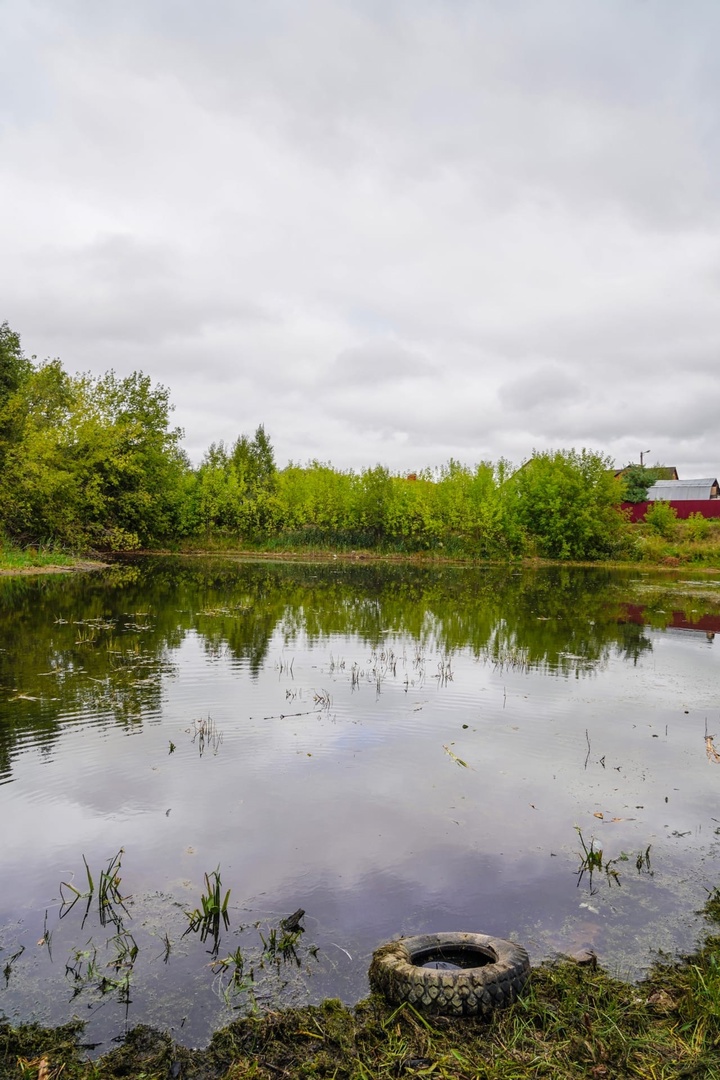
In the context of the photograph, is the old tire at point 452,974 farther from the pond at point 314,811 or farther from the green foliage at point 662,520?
the green foliage at point 662,520

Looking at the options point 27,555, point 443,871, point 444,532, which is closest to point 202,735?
point 443,871

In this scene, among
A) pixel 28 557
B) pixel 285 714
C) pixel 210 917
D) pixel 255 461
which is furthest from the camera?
pixel 255 461

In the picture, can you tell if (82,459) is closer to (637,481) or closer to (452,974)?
(452,974)

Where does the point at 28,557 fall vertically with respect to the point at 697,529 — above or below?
below

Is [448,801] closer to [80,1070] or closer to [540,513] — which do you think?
[80,1070]

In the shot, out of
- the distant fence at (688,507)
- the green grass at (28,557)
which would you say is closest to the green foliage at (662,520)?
the distant fence at (688,507)

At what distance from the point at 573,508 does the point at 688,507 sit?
31.5 metres

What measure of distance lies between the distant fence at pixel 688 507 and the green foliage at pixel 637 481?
0.99 metres

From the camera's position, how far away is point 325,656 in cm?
1598

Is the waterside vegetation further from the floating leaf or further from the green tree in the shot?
the floating leaf

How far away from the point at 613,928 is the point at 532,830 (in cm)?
176

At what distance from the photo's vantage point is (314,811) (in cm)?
746

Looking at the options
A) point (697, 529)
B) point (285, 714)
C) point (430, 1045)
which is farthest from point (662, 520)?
point (430, 1045)

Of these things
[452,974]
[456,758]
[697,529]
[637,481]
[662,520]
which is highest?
[637,481]
